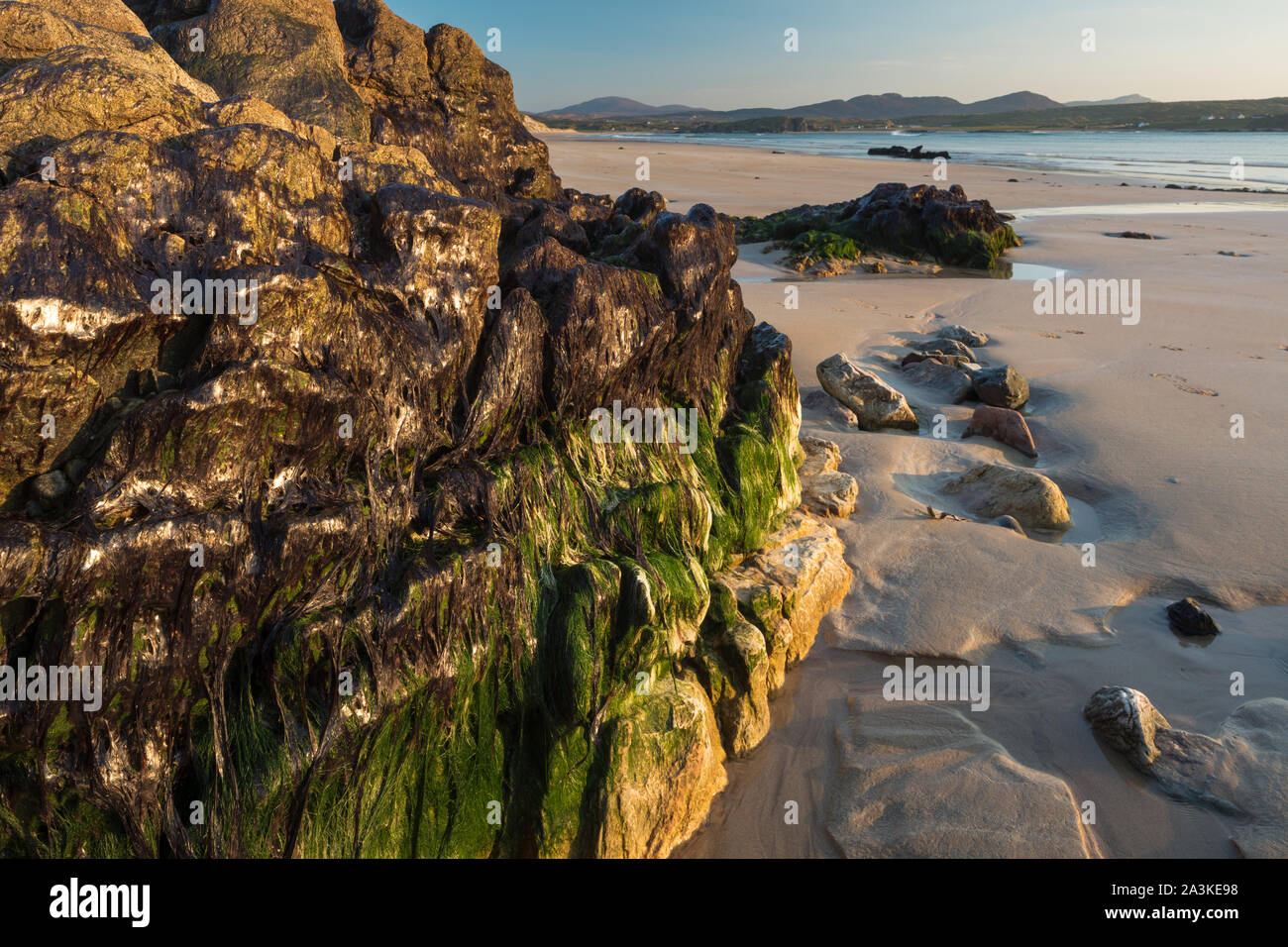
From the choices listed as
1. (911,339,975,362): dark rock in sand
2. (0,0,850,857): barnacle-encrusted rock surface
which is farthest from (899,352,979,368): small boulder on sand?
(0,0,850,857): barnacle-encrusted rock surface

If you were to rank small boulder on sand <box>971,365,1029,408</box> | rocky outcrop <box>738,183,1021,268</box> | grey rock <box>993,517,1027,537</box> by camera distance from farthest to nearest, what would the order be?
rocky outcrop <box>738,183,1021,268</box>, small boulder on sand <box>971,365,1029,408</box>, grey rock <box>993,517,1027,537</box>

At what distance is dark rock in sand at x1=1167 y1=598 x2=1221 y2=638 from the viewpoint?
410 cm

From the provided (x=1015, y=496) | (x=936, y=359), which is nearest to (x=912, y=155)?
(x=936, y=359)

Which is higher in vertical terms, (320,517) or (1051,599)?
(320,517)

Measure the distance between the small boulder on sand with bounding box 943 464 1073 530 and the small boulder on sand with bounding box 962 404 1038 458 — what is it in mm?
976

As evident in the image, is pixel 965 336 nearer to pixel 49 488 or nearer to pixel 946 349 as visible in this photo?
pixel 946 349

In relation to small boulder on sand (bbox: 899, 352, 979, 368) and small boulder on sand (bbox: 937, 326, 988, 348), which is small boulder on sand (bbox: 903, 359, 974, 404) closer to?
small boulder on sand (bbox: 899, 352, 979, 368)

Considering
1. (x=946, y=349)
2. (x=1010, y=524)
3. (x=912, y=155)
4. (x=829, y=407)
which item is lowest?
(x=1010, y=524)

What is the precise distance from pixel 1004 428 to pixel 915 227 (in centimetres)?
1076

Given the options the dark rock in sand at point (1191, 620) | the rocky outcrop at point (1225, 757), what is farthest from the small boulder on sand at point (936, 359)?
the rocky outcrop at point (1225, 757)

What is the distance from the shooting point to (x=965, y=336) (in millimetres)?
9031

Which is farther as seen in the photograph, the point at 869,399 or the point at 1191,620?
the point at 869,399
